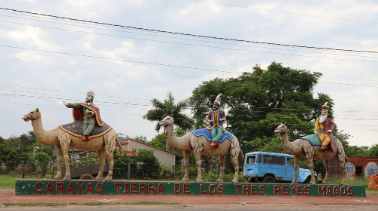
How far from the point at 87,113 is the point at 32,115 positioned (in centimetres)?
200

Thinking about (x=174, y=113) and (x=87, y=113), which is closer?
(x=87, y=113)

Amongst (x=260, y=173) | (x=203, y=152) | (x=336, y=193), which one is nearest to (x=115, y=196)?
(x=203, y=152)

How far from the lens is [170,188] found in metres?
14.5

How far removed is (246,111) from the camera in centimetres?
3753

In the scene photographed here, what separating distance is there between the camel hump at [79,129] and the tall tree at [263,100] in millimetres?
22640

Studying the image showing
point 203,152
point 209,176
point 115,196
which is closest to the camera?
point 115,196

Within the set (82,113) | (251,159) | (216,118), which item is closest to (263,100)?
(251,159)

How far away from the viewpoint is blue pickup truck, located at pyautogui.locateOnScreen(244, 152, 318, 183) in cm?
2339

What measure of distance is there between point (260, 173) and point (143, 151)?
10088 mm

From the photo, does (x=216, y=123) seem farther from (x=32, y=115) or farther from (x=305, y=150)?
(x=32, y=115)

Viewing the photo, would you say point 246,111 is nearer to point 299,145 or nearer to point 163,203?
point 299,145

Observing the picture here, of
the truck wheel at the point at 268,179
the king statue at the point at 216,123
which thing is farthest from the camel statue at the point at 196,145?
the truck wheel at the point at 268,179

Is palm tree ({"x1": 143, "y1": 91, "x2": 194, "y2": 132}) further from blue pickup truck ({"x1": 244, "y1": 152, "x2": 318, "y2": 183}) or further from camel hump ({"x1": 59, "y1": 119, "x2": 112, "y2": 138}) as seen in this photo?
camel hump ({"x1": 59, "y1": 119, "x2": 112, "y2": 138})

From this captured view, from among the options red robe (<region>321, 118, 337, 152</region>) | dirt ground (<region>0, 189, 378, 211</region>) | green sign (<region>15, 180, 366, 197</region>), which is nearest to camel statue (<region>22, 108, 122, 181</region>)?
green sign (<region>15, 180, 366, 197</region>)
